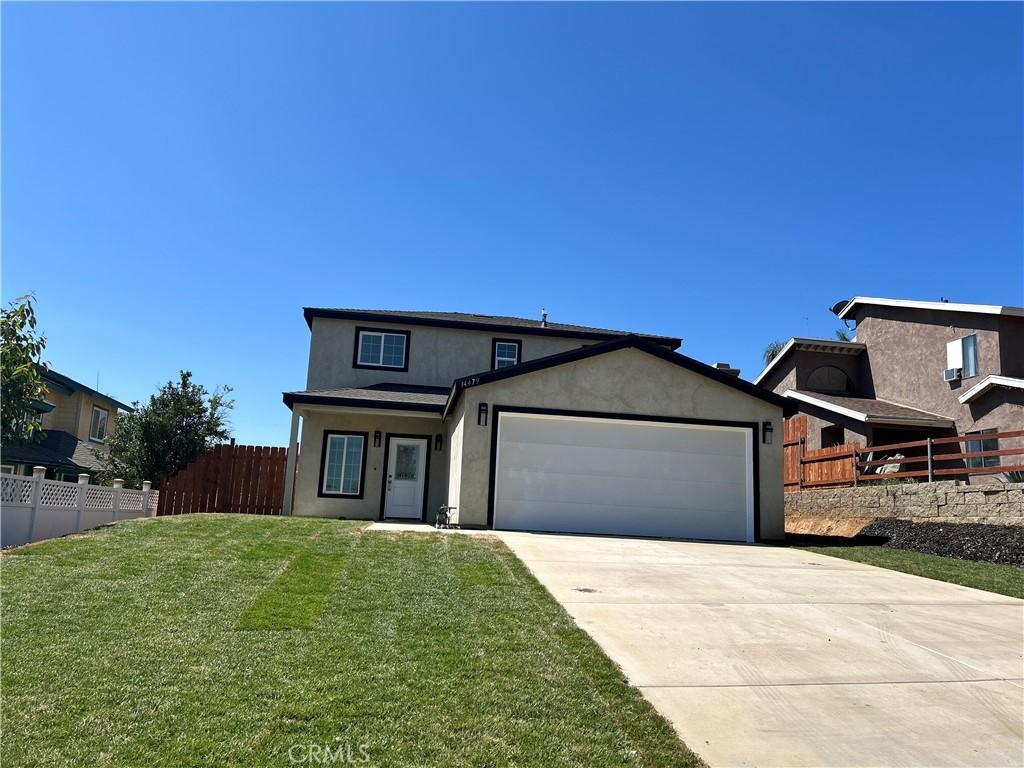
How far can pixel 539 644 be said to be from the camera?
508 centimetres

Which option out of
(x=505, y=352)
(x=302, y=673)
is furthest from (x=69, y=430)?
(x=302, y=673)

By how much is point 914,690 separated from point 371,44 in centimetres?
1236

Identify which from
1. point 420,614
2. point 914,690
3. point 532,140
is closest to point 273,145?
point 532,140

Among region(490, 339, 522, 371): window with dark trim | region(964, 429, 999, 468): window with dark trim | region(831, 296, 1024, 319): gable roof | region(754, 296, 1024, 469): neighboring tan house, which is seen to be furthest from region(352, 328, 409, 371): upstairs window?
region(831, 296, 1024, 319): gable roof

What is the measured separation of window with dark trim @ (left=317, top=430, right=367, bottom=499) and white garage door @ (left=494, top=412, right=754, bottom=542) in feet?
18.1

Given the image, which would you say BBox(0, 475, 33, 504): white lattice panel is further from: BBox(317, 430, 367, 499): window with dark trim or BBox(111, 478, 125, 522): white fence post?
BBox(317, 430, 367, 499): window with dark trim

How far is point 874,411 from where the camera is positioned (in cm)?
2128

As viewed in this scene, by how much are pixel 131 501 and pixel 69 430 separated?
17567 millimetres

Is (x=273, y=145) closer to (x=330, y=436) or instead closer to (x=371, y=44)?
(x=371, y=44)

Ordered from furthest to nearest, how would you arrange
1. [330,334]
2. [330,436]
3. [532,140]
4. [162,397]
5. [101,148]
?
[162,397]
[330,334]
[330,436]
[532,140]
[101,148]

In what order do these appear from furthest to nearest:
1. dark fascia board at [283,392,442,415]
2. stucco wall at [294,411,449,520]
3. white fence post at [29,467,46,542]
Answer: stucco wall at [294,411,449,520], dark fascia board at [283,392,442,415], white fence post at [29,467,46,542]

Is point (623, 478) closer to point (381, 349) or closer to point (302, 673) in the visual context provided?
point (381, 349)

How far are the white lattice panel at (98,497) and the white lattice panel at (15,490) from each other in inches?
62.0

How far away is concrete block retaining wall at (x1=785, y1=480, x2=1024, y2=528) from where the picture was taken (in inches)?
496
